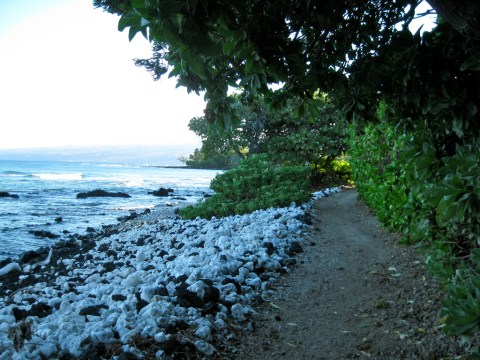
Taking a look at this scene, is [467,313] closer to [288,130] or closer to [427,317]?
[427,317]

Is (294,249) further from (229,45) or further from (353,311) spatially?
(229,45)

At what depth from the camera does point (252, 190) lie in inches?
445

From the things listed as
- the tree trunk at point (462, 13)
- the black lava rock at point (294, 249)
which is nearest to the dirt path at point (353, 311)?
the black lava rock at point (294, 249)

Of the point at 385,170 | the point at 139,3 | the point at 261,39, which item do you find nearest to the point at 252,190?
the point at 385,170

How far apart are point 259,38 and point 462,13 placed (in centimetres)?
99

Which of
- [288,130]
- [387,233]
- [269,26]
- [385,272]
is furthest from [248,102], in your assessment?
[288,130]

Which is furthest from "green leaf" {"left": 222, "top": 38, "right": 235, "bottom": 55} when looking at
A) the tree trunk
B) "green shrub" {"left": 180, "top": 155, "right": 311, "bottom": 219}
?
"green shrub" {"left": 180, "top": 155, "right": 311, "bottom": 219}

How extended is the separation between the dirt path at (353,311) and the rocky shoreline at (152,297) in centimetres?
25

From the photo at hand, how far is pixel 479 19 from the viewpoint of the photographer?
167 centimetres

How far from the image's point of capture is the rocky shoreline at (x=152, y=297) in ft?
9.28

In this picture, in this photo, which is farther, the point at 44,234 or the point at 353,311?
the point at 44,234

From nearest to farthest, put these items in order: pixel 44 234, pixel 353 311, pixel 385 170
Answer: pixel 353 311 → pixel 385 170 → pixel 44 234

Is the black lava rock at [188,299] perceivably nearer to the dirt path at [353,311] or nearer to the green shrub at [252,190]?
the dirt path at [353,311]

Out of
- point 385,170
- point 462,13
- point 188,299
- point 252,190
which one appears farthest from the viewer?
point 252,190
